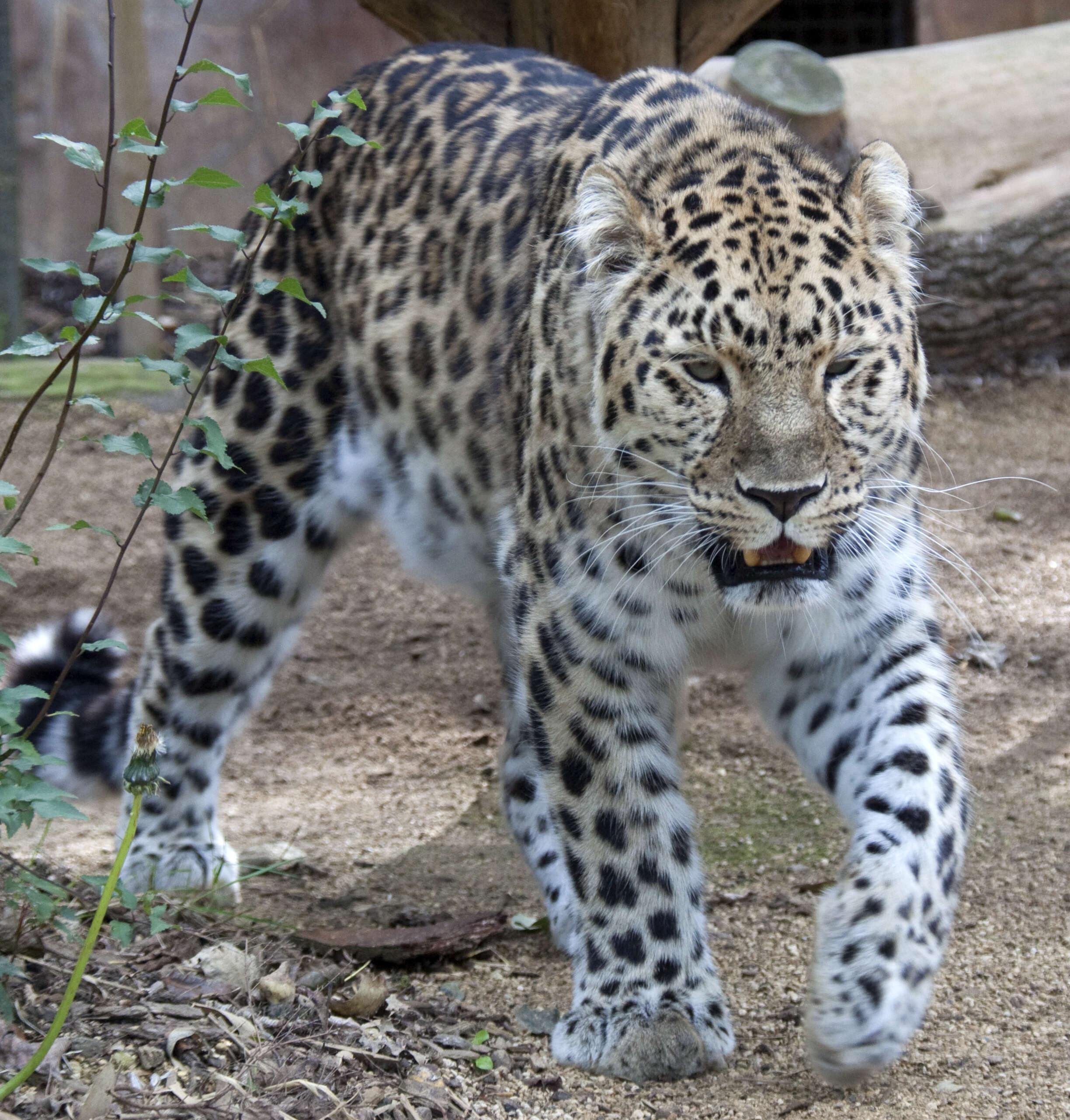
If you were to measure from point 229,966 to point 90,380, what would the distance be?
5.83m

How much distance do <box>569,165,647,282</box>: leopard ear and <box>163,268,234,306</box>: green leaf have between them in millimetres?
788

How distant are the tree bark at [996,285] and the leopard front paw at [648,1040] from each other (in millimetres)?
5344

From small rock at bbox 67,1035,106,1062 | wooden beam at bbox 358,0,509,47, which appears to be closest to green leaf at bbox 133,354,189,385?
small rock at bbox 67,1035,106,1062

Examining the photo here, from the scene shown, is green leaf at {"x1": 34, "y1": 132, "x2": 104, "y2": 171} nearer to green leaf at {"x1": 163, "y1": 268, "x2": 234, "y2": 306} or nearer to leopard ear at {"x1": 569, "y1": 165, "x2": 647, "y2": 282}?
green leaf at {"x1": 163, "y1": 268, "x2": 234, "y2": 306}

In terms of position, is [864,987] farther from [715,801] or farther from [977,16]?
[977,16]

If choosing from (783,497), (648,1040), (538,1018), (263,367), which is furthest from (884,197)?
(538,1018)

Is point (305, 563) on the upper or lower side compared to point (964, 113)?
lower

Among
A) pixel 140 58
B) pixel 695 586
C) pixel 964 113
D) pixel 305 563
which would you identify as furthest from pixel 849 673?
pixel 140 58

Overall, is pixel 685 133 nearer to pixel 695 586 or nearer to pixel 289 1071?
pixel 695 586

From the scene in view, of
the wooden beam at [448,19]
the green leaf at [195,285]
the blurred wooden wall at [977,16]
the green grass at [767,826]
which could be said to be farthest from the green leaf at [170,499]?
the blurred wooden wall at [977,16]

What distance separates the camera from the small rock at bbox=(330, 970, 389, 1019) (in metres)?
3.25

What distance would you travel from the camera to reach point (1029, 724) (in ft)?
16.6

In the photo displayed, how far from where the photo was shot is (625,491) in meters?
3.19

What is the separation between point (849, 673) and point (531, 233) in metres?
1.45
